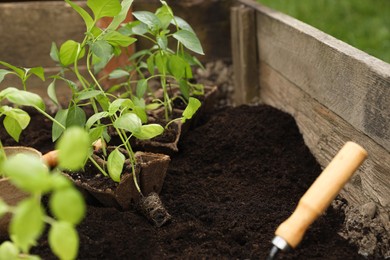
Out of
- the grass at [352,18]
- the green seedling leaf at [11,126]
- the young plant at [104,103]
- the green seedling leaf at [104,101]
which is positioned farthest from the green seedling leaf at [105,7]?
the grass at [352,18]

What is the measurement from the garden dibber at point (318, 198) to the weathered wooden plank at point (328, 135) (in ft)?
0.99

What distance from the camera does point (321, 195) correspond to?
3.50ft

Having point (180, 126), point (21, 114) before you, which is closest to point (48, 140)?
point (180, 126)

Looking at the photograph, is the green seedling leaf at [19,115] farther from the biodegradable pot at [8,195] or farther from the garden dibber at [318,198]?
the garden dibber at [318,198]

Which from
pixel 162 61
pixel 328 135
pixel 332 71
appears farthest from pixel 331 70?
pixel 162 61

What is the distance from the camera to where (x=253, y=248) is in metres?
1.29

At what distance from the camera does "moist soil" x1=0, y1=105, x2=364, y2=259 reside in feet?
4.17

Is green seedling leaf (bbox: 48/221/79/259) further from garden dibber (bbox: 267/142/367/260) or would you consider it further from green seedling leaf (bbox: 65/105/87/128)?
green seedling leaf (bbox: 65/105/87/128)

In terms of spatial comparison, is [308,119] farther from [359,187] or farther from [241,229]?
[241,229]

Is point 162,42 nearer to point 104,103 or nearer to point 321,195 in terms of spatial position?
point 104,103

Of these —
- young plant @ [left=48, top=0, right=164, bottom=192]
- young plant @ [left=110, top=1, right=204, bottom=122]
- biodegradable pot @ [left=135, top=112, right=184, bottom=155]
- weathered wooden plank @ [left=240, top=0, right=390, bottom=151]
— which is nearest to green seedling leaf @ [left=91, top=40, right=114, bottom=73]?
young plant @ [left=48, top=0, right=164, bottom=192]

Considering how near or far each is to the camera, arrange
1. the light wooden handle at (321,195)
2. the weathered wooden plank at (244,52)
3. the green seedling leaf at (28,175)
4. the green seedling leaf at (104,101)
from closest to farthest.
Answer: the green seedling leaf at (28,175)
the light wooden handle at (321,195)
the green seedling leaf at (104,101)
the weathered wooden plank at (244,52)

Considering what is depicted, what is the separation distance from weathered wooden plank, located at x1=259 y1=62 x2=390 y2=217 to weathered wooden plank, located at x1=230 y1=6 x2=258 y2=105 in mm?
45

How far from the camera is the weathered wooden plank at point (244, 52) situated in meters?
2.27
